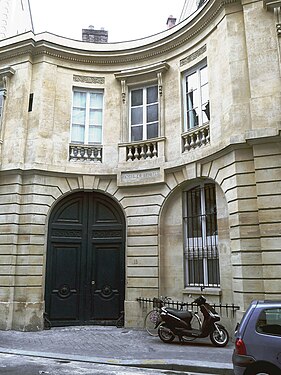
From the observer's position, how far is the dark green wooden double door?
1116 centimetres

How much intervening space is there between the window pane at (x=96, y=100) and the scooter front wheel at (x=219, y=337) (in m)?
7.93

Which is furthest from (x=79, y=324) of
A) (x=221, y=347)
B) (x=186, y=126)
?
(x=186, y=126)

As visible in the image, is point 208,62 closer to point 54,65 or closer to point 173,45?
point 173,45

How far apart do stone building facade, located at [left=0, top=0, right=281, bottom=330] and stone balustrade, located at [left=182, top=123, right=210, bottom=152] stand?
0.16 feet

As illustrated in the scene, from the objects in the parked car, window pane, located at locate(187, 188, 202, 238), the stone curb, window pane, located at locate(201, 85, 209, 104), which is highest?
window pane, located at locate(201, 85, 209, 104)

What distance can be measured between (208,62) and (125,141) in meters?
3.49

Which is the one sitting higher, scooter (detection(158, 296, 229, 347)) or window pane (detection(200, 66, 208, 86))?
window pane (detection(200, 66, 208, 86))

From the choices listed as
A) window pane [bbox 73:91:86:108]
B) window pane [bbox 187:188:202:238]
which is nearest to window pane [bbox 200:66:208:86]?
window pane [bbox 187:188:202:238]

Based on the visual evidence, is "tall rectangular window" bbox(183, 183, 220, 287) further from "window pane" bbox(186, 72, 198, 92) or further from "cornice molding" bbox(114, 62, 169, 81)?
"cornice molding" bbox(114, 62, 169, 81)

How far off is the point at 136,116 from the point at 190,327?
6790 mm

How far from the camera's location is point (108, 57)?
41.1ft

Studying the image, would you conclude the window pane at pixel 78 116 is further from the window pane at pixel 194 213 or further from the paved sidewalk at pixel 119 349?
the paved sidewalk at pixel 119 349

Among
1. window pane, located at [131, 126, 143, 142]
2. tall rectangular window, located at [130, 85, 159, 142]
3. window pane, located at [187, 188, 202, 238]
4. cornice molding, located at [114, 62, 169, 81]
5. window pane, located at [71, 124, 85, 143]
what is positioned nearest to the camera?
window pane, located at [187, 188, 202, 238]

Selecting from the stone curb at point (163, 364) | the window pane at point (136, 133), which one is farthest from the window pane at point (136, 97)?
the stone curb at point (163, 364)
